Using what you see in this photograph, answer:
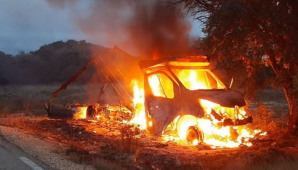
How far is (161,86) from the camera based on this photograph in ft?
40.7

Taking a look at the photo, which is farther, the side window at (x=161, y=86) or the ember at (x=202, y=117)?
the side window at (x=161, y=86)

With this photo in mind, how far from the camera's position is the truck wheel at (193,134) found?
36.1 feet

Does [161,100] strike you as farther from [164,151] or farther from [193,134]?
[164,151]

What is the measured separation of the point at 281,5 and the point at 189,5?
4537 millimetres

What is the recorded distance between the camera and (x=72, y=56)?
67250mm

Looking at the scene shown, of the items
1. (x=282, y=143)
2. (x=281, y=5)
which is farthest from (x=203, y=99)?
(x=281, y=5)

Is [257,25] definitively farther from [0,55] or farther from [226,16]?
[0,55]

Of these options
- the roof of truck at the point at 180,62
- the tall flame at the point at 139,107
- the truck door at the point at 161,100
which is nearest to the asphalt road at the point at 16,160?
the truck door at the point at 161,100

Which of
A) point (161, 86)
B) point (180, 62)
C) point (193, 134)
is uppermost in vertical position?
point (180, 62)

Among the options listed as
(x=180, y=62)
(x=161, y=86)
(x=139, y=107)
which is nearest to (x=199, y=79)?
(x=180, y=62)

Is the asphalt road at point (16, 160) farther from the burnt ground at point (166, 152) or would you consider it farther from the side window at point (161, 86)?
the side window at point (161, 86)

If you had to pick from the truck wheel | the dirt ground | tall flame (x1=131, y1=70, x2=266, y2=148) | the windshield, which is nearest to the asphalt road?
the dirt ground

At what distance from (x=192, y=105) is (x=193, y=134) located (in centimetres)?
84

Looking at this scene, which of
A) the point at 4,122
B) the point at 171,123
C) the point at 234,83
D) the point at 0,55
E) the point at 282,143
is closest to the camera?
the point at 282,143
